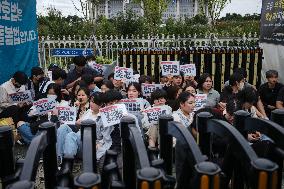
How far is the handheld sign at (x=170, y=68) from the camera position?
24.2 ft

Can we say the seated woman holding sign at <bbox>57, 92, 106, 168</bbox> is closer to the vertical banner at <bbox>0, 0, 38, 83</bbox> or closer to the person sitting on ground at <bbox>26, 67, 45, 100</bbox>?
the vertical banner at <bbox>0, 0, 38, 83</bbox>

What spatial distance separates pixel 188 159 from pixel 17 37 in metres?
7.02

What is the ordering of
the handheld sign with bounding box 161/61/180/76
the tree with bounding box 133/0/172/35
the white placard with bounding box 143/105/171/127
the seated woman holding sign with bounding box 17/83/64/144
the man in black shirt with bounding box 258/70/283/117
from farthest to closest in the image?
1. the tree with bounding box 133/0/172/35
2. the handheld sign with bounding box 161/61/180/76
3. the man in black shirt with bounding box 258/70/283/117
4. the seated woman holding sign with bounding box 17/83/64/144
5. the white placard with bounding box 143/105/171/127

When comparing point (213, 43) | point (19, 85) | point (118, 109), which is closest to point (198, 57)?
point (213, 43)

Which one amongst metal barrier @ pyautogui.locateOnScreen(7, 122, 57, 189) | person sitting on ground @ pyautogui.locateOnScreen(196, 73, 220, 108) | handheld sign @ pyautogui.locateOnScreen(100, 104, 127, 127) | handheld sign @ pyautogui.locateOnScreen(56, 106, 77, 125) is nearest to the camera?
metal barrier @ pyautogui.locateOnScreen(7, 122, 57, 189)

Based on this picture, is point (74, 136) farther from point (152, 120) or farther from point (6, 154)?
point (6, 154)

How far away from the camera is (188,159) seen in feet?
3.98

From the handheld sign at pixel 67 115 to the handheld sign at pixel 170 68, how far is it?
3022 millimetres

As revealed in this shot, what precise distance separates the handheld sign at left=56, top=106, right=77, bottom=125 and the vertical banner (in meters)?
2.37

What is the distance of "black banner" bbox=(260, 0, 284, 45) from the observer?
802 cm

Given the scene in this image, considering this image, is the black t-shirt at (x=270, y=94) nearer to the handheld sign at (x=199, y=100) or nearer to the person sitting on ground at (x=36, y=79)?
the handheld sign at (x=199, y=100)

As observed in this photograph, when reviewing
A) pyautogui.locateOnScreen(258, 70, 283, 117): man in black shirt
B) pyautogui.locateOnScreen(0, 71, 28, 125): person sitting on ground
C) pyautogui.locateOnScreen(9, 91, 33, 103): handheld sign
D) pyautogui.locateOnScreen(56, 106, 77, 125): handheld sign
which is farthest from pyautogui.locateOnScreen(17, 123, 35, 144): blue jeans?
pyautogui.locateOnScreen(258, 70, 283, 117): man in black shirt

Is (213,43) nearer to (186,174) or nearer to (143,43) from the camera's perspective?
(143,43)

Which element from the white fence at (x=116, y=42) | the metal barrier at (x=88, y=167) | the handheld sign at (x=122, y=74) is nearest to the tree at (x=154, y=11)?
the white fence at (x=116, y=42)
